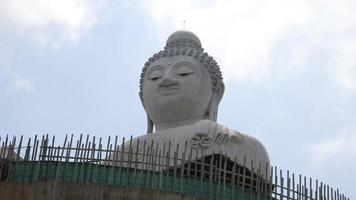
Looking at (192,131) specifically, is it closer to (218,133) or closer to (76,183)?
(218,133)

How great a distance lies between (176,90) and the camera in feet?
68.9

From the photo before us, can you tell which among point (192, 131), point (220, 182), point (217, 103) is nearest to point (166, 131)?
point (192, 131)

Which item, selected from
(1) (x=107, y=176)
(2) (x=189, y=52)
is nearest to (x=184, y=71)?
(2) (x=189, y=52)

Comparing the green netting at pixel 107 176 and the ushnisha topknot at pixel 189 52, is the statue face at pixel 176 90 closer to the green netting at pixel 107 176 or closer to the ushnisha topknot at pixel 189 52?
the ushnisha topknot at pixel 189 52

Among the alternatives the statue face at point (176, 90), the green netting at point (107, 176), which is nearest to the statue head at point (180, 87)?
the statue face at point (176, 90)

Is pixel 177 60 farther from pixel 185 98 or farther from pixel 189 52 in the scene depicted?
pixel 185 98

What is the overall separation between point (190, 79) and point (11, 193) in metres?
8.16

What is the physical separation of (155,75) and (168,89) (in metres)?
0.81

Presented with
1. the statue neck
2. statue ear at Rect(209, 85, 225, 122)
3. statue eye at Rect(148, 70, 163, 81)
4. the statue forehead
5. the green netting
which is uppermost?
the statue forehead

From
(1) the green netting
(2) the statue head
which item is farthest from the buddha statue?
(1) the green netting

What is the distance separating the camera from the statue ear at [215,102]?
21766mm

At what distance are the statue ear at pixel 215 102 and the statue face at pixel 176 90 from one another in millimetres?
196

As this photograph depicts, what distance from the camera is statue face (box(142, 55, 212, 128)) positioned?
2103 cm

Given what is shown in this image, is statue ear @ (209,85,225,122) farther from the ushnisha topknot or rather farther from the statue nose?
the statue nose
